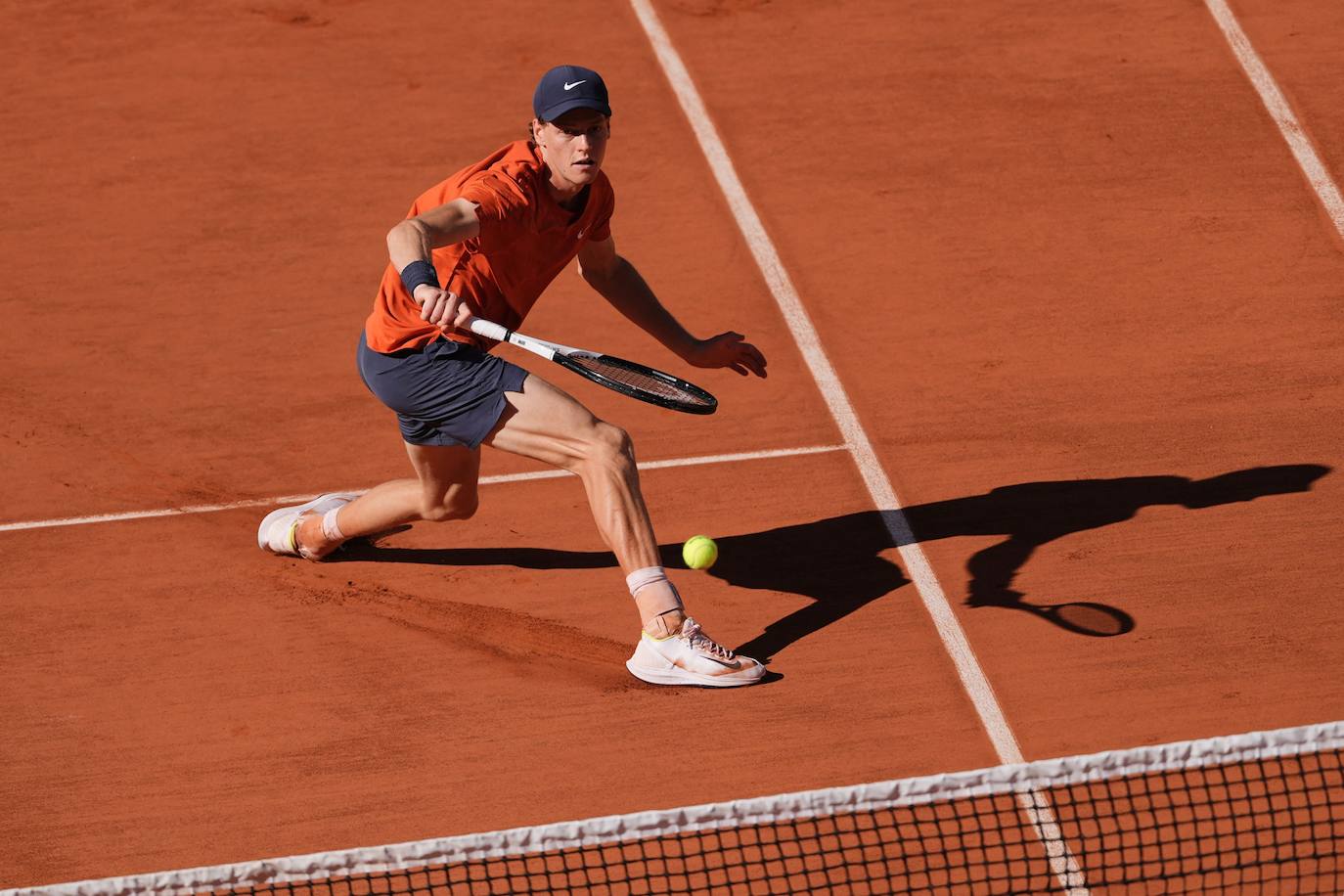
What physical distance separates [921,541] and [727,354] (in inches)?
47.9

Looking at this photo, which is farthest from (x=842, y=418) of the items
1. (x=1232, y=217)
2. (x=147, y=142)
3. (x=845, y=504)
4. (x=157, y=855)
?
(x=147, y=142)

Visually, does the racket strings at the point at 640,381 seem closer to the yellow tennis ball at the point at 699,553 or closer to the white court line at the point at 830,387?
the yellow tennis ball at the point at 699,553

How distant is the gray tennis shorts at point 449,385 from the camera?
6449mm

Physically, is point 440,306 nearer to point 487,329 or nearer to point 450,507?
point 487,329

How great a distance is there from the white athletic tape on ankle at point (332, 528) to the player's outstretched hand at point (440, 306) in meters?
1.56

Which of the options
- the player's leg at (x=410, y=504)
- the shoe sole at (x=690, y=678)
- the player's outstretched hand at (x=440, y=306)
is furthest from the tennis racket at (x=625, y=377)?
the shoe sole at (x=690, y=678)

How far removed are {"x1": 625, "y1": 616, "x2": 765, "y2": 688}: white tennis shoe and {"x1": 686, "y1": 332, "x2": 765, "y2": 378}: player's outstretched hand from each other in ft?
3.95

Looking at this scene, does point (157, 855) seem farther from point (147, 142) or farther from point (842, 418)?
point (147, 142)

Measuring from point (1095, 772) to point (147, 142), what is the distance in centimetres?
746

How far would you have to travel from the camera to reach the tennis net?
202 inches

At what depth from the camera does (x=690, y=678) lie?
21.4 ft

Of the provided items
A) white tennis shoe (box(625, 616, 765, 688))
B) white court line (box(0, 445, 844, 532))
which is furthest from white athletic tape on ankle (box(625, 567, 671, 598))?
white court line (box(0, 445, 844, 532))

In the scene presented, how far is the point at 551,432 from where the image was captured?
6348mm

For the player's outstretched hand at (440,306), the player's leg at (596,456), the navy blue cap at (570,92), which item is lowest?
the player's leg at (596,456)
